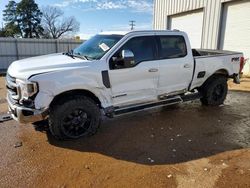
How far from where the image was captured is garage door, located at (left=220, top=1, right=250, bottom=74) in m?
11.5

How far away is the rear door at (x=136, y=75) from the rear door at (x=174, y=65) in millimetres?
196

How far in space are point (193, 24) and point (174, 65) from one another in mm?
10019

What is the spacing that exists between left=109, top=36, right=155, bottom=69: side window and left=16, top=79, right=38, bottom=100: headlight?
57.1 inches

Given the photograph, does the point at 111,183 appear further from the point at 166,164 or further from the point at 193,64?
the point at 193,64

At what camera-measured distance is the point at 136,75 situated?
16.6ft

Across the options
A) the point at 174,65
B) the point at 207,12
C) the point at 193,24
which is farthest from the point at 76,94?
the point at 193,24

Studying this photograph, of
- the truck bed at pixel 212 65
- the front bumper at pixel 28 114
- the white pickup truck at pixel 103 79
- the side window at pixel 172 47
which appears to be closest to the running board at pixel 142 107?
the white pickup truck at pixel 103 79

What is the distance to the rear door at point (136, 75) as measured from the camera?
4824 millimetres

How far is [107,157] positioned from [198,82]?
3.44 meters

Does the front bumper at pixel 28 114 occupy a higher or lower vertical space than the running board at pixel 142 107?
higher

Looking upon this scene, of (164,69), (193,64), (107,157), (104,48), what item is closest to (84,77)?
(104,48)

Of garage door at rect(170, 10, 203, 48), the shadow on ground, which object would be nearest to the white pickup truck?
the shadow on ground

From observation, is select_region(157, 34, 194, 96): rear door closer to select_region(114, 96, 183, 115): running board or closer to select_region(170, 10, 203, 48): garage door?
select_region(114, 96, 183, 115): running board

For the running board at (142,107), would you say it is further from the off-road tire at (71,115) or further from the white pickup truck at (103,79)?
the off-road tire at (71,115)
